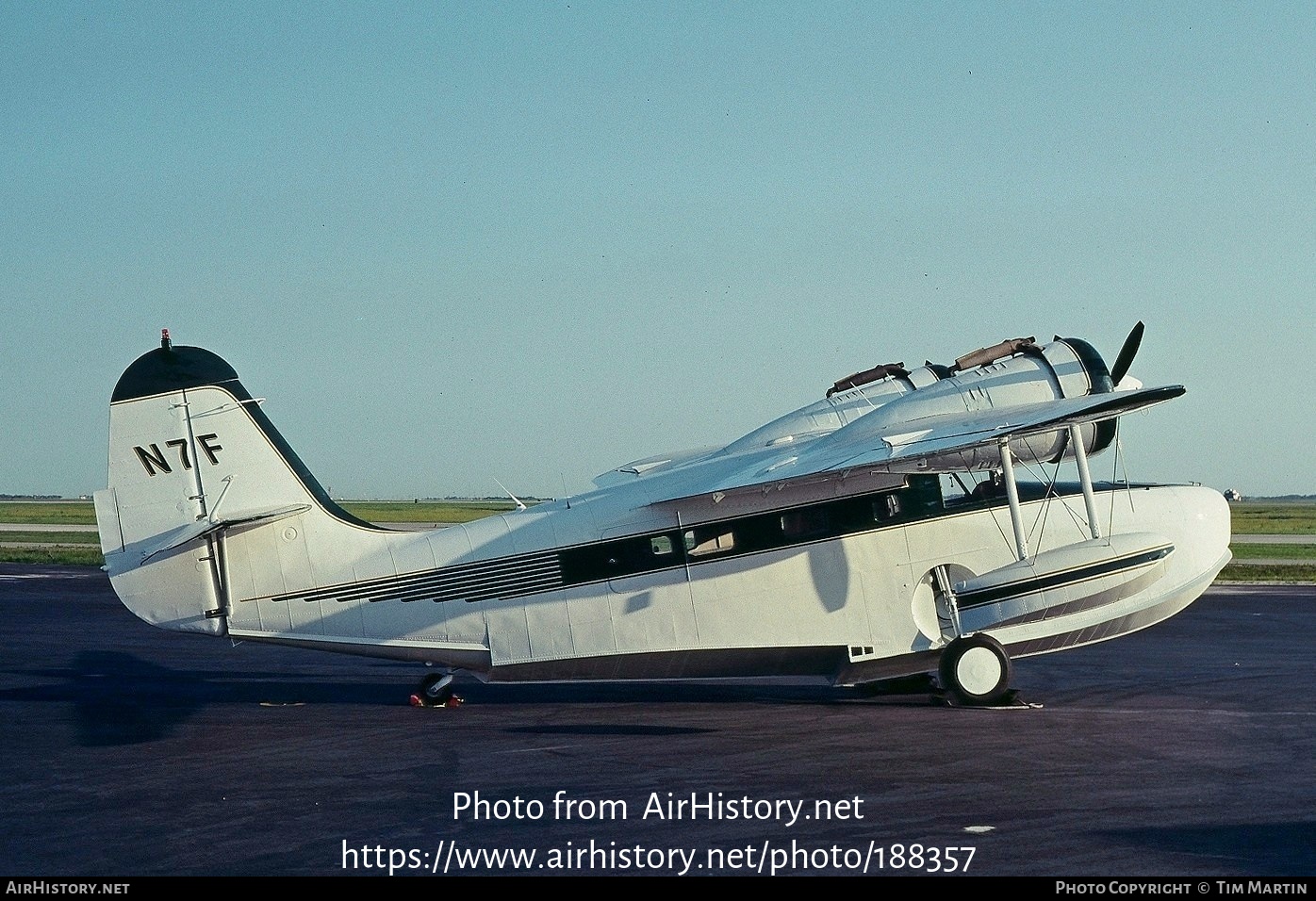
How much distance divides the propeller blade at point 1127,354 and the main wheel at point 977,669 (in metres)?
3.91

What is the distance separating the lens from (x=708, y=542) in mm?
15555

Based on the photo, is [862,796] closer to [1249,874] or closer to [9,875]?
[1249,874]

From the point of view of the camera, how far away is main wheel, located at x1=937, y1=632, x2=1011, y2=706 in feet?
50.3

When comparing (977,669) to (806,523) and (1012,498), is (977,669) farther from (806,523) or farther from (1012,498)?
(806,523)

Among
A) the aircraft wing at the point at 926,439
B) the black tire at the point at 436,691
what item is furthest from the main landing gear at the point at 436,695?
the aircraft wing at the point at 926,439

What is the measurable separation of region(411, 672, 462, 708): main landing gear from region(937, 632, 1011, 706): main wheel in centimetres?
647

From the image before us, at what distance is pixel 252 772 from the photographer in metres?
12.1

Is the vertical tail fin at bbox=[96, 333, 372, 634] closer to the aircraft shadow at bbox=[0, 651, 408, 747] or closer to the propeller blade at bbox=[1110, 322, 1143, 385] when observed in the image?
the aircraft shadow at bbox=[0, 651, 408, 747]

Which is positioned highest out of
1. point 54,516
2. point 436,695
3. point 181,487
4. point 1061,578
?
point 54,516

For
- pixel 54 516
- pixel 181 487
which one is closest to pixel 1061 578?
pixel 181 487

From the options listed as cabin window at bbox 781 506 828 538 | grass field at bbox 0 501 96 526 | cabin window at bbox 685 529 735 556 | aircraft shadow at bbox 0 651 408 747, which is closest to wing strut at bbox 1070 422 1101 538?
cabin window at bbox 781 506 828 538

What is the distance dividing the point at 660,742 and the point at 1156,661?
10.6m

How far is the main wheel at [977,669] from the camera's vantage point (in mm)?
15344

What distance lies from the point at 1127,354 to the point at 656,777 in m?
8.75
